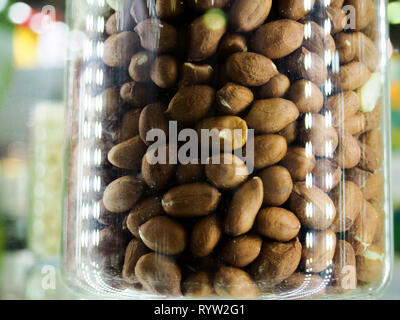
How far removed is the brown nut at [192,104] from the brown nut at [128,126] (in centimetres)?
3

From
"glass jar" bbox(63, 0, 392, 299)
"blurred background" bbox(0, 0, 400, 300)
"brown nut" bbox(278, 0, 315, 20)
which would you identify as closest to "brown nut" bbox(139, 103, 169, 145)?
"glass jar" bbox(63, 0, 392, 299)

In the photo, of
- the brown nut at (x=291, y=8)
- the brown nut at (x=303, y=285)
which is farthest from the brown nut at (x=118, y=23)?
Result: the brown nut at (x=303, y=285)

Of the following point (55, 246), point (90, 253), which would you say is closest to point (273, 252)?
point (90, 253)

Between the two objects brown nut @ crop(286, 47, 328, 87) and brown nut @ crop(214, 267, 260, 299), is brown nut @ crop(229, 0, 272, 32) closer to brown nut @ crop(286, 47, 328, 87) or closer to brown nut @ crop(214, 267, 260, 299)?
brown nut @ crop(286, 47, 328, 87)

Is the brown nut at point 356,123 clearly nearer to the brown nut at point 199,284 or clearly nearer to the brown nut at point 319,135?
the brown nut at point 319,135

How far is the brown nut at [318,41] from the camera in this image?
1.10ft

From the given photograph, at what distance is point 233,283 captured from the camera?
31 centimetres

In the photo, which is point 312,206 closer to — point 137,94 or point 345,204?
point 345,204

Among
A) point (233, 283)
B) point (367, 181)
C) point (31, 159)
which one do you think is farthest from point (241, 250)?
point (31, 159)

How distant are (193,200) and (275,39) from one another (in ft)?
0.39

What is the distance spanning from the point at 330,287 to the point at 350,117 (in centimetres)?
12

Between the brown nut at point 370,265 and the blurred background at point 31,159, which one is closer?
the brown nut at point 370,265

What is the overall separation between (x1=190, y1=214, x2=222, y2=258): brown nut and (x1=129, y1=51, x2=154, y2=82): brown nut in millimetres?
105
